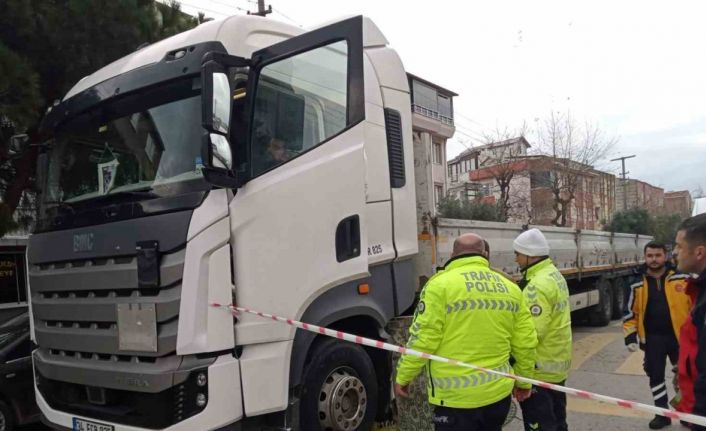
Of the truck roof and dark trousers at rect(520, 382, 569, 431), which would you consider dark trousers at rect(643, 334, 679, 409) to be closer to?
dark trousers at rect(520, 382, 569, 431)

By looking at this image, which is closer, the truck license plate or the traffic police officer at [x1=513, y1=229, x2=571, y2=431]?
the truck license plate

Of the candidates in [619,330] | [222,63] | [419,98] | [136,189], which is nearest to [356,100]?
[222,63]

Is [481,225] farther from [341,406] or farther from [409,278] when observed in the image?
[341,406]

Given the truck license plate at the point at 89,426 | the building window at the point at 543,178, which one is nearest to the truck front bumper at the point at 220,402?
the truck license plate at the point at 89,426

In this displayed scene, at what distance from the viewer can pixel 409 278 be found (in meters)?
4.48

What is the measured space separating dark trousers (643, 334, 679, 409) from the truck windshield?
452 centimetres

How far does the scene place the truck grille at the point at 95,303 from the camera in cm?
296

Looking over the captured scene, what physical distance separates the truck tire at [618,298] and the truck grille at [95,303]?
36.6 feet

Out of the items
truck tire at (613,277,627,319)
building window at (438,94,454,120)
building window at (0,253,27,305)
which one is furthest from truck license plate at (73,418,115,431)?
building window at (438,94,454,120)

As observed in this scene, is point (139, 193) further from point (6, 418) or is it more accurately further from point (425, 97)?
point (425, 97)

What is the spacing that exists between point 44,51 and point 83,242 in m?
4.29

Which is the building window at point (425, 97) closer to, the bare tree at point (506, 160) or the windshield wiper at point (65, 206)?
the bare tree at point (506, 160)

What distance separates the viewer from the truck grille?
296 centimetres

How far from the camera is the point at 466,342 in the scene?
9.09 feet
